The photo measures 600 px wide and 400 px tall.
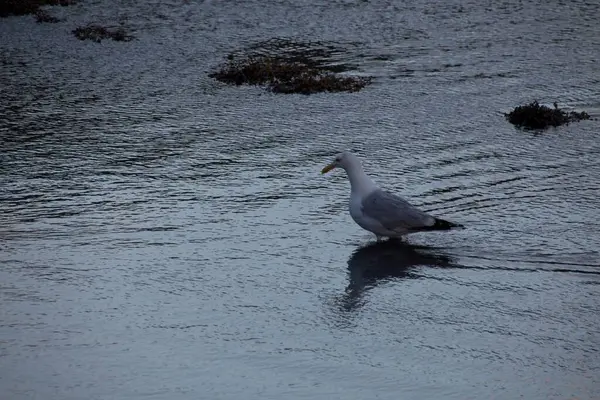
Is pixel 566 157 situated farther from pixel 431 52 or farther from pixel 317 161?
pixel 431 52

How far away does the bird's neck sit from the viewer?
10328mm

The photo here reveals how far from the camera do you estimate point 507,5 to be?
810 inches

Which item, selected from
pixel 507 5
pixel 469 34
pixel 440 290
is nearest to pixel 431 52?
pixel 469 34

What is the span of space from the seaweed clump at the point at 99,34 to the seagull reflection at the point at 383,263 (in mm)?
9068

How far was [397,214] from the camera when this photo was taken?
9.95m

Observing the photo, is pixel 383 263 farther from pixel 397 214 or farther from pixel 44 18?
pixel 44 18

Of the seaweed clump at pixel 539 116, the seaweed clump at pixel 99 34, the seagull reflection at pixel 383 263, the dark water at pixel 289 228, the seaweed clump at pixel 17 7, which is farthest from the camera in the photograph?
the seaweed clump at pixel 17 7

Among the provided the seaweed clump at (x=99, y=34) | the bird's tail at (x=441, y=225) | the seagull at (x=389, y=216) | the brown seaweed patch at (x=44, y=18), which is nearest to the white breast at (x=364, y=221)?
the seagull at (x=389, y=216)

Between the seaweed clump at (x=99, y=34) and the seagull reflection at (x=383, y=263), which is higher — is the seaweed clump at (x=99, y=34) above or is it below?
above

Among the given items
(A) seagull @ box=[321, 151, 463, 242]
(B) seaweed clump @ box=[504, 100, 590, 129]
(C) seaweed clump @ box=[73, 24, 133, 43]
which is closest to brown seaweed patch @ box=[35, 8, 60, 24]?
(C) seaweed clump @ box=[73, 24, 133, 43]

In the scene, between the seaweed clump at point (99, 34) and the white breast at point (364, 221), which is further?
the seaweed clump at point (99, 34)

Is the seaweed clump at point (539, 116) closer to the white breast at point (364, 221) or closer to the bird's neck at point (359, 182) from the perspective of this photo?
the bird's neck at point (359, 182)

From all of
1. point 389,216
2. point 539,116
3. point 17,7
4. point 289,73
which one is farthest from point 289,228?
point 17,7

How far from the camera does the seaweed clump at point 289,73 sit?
15.1 m
